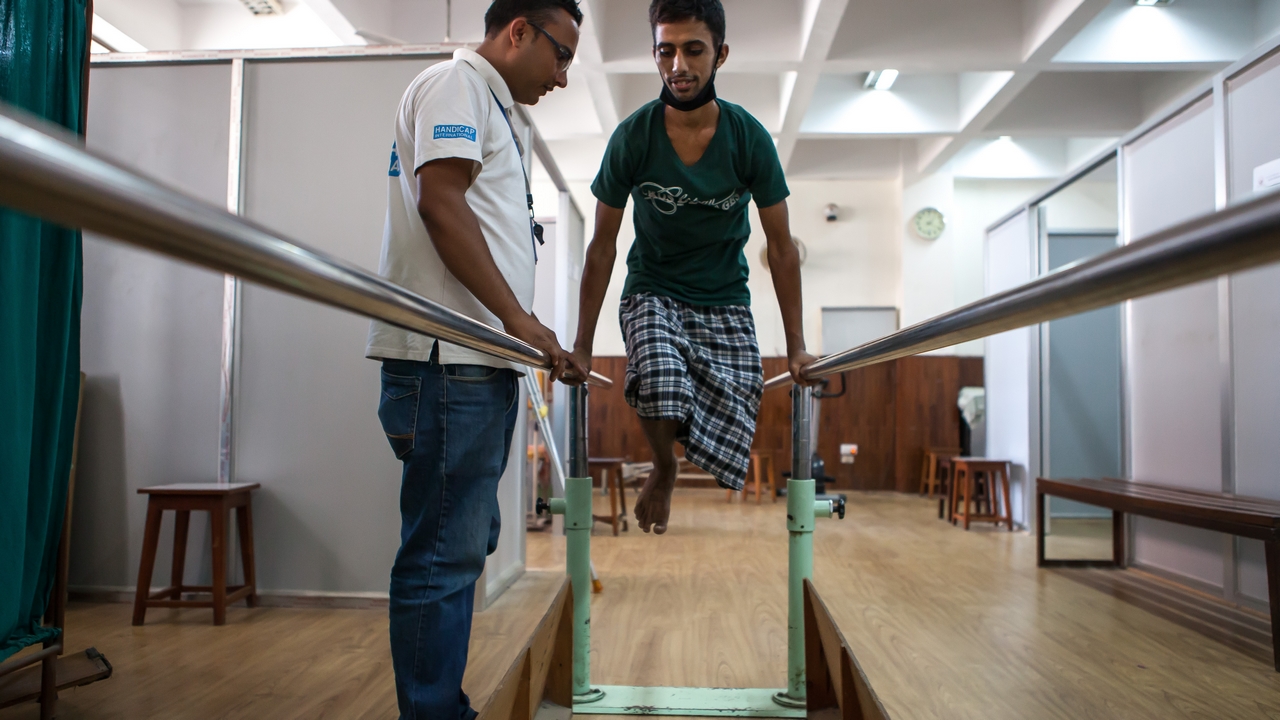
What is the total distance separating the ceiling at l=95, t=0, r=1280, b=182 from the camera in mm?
5105

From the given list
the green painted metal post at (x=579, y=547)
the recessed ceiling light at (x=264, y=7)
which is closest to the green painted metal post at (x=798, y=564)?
the green painted metal post at (x=579, y=547)

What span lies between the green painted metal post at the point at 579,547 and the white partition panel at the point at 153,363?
5.97ft

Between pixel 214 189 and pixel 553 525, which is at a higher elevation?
pixel 214 189

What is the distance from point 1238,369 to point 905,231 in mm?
4977

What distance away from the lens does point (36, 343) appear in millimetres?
1900

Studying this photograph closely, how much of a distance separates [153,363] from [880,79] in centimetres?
561

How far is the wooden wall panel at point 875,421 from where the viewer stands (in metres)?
7.45

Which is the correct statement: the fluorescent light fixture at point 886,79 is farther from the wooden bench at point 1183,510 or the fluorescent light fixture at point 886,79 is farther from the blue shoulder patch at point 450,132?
the blue shoulder patch at point 450,132

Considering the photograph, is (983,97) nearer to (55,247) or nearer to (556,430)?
(556,430)

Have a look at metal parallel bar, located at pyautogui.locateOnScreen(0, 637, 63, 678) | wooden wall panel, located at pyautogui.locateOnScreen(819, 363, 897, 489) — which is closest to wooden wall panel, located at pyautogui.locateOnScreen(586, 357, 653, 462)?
wooden wall panel, located at pyautogui.locateOnScreen(819, 363, 897, 489)

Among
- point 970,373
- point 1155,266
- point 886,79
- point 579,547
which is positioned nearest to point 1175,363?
point 579,547

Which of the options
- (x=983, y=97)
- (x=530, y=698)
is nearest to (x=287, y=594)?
(x=530, y=698)

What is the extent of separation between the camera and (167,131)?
3096 mm

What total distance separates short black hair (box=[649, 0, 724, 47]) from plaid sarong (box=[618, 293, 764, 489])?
597mm
